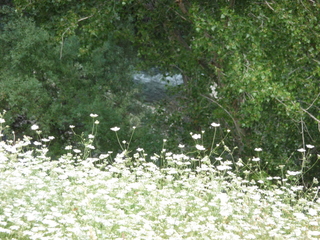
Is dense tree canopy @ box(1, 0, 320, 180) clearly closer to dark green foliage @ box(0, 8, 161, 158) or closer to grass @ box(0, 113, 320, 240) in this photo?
grass @ box(0, 113, 320, 240)

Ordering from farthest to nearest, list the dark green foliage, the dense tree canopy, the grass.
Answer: the dark green foliage
the dense tree canopy
the grass

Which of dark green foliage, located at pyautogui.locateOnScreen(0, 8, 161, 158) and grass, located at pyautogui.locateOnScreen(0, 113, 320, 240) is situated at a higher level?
grass, located at pyautogui.locateOnScreen(0, 113, 320, 240)

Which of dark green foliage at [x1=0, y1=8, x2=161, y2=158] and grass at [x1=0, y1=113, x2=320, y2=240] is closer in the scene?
grass at [x1=0, y1=113, x2=320, y2=240]

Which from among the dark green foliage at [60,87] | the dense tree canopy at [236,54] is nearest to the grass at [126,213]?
the dense tree canopy at [236,54]

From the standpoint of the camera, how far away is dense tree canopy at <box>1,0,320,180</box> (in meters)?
8.44

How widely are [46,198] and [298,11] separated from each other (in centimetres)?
541

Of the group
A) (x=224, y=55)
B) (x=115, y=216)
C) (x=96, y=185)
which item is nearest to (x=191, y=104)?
(x=224, y=55)

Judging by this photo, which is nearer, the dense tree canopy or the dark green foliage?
the dense tree canopy

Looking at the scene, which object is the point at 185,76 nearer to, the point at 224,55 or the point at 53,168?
the point at 224,55

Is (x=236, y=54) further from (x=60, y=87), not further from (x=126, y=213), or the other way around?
(x=60, y=87)

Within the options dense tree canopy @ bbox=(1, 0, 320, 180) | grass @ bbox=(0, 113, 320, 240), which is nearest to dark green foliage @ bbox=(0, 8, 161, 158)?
dense tree canopy @ bbox=(1, 0, 320, 180)

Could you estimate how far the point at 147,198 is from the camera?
218 inches

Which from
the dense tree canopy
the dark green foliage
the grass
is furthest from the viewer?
the dark green foliage

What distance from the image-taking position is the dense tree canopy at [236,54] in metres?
8.44
